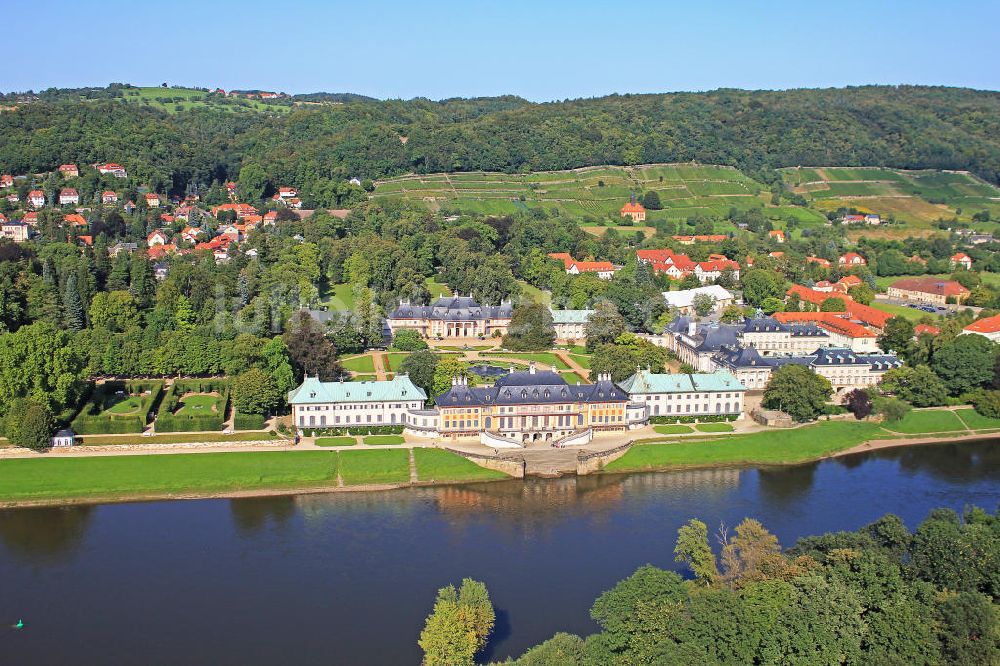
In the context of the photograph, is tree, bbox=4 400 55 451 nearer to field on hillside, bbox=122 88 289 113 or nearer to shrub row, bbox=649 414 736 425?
shrub row, bbox=649 414 736 425

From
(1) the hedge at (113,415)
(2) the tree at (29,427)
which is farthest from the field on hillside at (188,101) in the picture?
(2) the tree at (29,427)

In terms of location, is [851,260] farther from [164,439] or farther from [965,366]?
[164,439]

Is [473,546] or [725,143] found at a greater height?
[725,143]

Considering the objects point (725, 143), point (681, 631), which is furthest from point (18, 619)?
point (725, 143)

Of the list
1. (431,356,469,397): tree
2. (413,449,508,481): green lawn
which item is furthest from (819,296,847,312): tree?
(413,449,508,481): green lawn

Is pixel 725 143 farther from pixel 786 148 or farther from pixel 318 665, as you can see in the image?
pixel 318 665

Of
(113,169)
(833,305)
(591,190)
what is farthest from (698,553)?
(113,169)
